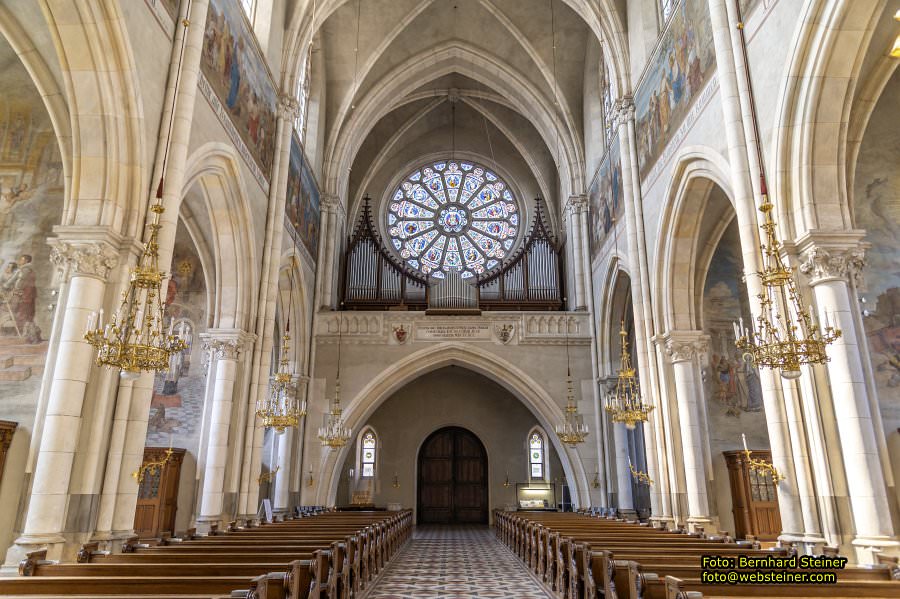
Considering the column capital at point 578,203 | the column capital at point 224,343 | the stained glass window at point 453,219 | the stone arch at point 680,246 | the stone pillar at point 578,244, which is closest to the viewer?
the stone arch at point 680,246

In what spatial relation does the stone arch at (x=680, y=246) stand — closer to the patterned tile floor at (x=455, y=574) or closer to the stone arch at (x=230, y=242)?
the patterned tile floor at (x=455, y=574)

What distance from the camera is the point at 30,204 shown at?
11.2 meters

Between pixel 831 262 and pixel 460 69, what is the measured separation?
17144 millimetres

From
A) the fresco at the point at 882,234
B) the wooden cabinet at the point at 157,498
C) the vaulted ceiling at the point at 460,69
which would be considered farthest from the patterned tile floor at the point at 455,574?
the vaulted ceiling at the point at 460,69

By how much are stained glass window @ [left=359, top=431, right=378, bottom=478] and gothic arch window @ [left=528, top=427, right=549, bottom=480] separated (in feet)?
19.8

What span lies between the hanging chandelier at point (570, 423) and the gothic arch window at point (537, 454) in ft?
18.3

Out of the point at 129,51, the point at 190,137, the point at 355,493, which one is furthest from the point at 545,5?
the point at 355,493

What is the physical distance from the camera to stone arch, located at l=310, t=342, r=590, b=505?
19.1 m

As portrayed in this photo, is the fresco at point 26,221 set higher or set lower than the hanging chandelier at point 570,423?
higher

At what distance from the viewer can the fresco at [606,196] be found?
16914mm

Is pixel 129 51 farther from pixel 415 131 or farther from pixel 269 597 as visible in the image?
pixel 415 131

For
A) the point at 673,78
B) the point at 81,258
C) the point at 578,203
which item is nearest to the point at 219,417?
the point at 81,258

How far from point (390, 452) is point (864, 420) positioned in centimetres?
1947

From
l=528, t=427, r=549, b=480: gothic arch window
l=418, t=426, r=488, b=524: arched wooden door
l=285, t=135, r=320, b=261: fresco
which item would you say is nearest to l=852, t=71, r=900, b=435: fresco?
l=285, t=135, r=320, b=261: fresco
